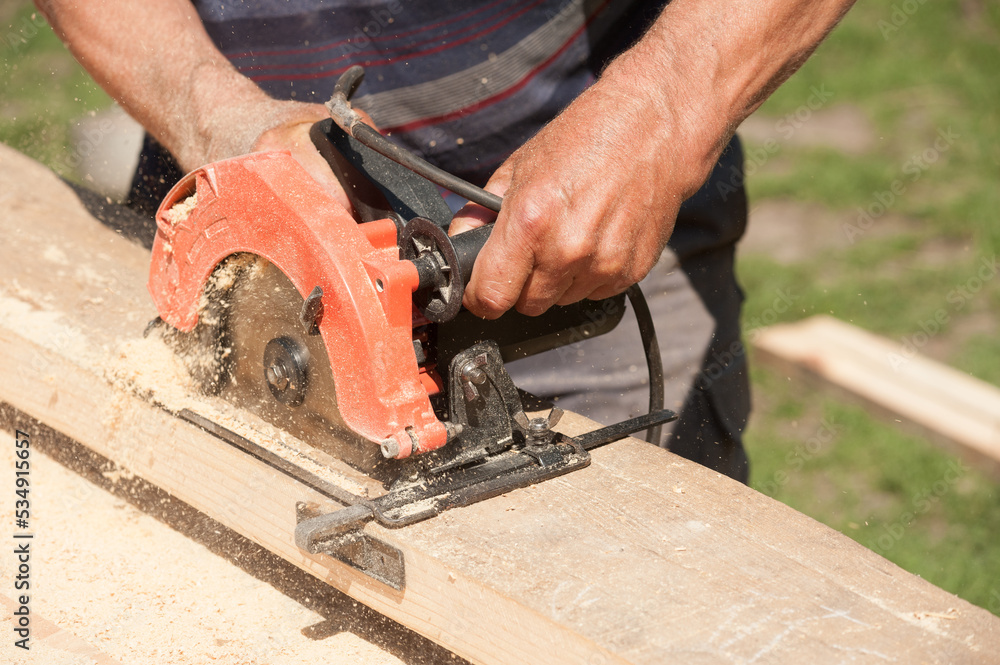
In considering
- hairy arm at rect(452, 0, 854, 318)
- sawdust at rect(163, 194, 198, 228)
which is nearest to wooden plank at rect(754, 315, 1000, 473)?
hairy arm at rect(452, 0, 854, 318)

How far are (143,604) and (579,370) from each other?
1.28 metres

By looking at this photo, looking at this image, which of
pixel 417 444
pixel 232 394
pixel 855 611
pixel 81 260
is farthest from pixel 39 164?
pixel 855 611

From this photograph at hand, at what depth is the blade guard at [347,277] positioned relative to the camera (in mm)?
1538

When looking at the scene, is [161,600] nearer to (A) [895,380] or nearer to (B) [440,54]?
(B) [440,54]

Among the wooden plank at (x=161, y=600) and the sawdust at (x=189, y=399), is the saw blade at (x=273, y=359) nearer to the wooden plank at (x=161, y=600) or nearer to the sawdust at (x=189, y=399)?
the sawdust at (x=189, y=399)

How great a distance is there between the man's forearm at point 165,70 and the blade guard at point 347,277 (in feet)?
1.35

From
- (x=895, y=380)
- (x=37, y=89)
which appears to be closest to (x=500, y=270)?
(x=895, y=380)

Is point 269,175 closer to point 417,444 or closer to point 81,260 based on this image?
point 417,444

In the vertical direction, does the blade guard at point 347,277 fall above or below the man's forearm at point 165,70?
below

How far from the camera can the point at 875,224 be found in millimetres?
5297

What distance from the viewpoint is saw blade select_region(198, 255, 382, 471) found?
1695mm

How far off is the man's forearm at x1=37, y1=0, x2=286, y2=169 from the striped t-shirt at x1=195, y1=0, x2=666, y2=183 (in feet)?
0.55

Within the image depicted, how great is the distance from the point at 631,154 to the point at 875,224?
4103 mm

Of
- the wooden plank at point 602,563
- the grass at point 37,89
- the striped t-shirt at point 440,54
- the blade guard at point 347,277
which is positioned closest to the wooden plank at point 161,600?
the wooden plank at point 602,563
